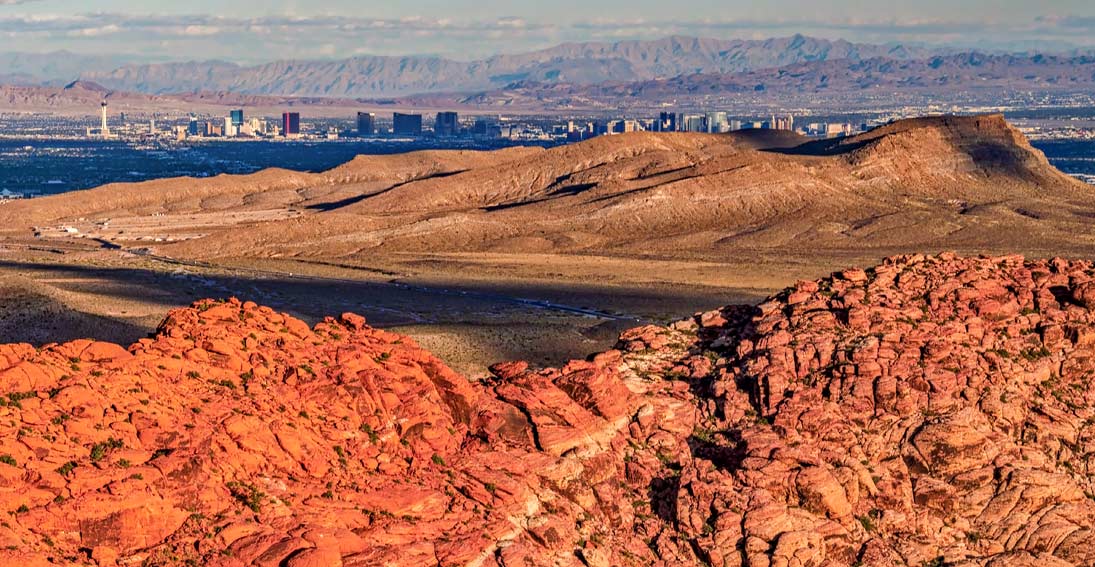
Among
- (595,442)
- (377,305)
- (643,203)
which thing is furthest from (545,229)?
(595,442)

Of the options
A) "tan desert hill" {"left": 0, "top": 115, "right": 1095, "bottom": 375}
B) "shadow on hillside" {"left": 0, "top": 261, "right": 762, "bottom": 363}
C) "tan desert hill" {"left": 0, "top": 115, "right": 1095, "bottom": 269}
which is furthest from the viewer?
"tan desert hill" {"left": 0, "top": 115, "right": 1095, "bottom": 269}

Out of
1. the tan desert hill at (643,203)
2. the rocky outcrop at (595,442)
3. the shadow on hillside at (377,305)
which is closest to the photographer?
the rocky outcrop at (595,442)

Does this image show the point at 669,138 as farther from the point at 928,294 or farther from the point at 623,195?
the point at 928,294

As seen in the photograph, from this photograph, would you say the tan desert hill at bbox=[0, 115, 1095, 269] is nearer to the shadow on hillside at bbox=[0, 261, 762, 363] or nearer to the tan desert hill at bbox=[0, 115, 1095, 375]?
Result: the tan desert hill at bbox=[0, 115, 1095, 375]

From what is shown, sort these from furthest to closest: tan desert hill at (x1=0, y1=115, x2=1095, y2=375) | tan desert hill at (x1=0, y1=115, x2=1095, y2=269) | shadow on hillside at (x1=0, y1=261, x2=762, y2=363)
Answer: tan desert hill at (x1=0, y1=115, x2=1095, y2=269) → tan desert hill at (x1=0, y1=115, x2=1095, y2=375) → shadow on hillside at (x1=0, y1=261, x2=762, y2=363)

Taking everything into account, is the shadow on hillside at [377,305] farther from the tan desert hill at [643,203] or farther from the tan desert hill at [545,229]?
the tan desert hill at [643,203]

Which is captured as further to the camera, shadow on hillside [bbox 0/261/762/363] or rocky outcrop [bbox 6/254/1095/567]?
shadow on hillside [bbox 0/261/762/363]

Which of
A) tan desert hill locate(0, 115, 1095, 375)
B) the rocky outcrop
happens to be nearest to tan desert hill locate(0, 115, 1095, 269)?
tan desert hill locate(0, 115, 1095, 375)

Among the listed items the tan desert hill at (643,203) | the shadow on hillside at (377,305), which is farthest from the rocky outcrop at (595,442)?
the tan desert hill at (643,203)
